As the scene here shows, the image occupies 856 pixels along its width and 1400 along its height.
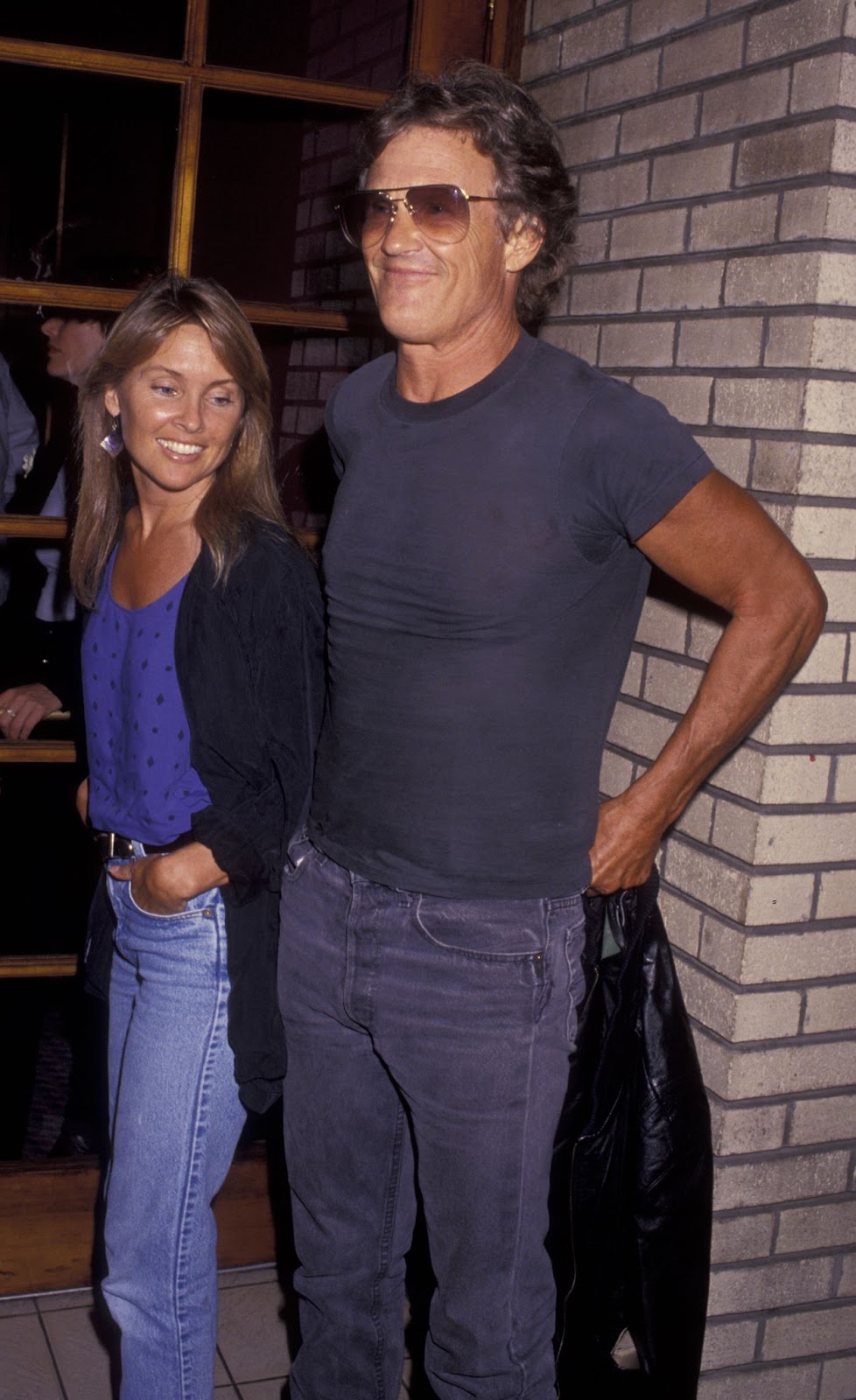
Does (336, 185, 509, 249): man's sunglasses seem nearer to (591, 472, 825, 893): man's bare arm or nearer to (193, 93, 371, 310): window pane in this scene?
(591, 472, 825, 893): man's bare arm

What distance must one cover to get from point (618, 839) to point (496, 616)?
38cm

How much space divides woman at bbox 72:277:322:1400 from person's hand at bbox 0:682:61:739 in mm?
613

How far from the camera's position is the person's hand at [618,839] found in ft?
6.10

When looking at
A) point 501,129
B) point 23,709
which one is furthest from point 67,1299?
point 501,129

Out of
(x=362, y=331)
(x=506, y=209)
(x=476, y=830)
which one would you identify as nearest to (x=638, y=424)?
(x=506, y=209)

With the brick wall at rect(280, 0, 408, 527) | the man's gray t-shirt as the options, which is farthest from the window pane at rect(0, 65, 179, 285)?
the man's gray t-shirt

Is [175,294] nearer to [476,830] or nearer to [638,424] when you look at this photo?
[638,424]

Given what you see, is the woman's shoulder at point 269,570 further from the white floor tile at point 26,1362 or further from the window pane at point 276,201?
the white floor tile at point 26,1362

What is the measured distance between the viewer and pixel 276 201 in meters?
2.71

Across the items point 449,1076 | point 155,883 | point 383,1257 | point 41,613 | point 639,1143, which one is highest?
point 41,613

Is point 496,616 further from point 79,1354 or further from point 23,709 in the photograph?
point 79,1354

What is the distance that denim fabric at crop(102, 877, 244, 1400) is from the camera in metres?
1.90

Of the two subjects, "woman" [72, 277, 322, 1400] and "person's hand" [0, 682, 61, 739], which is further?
"person's hand" [0, 682, 61, 739]

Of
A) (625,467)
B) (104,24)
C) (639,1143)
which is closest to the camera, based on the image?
(625,467)
